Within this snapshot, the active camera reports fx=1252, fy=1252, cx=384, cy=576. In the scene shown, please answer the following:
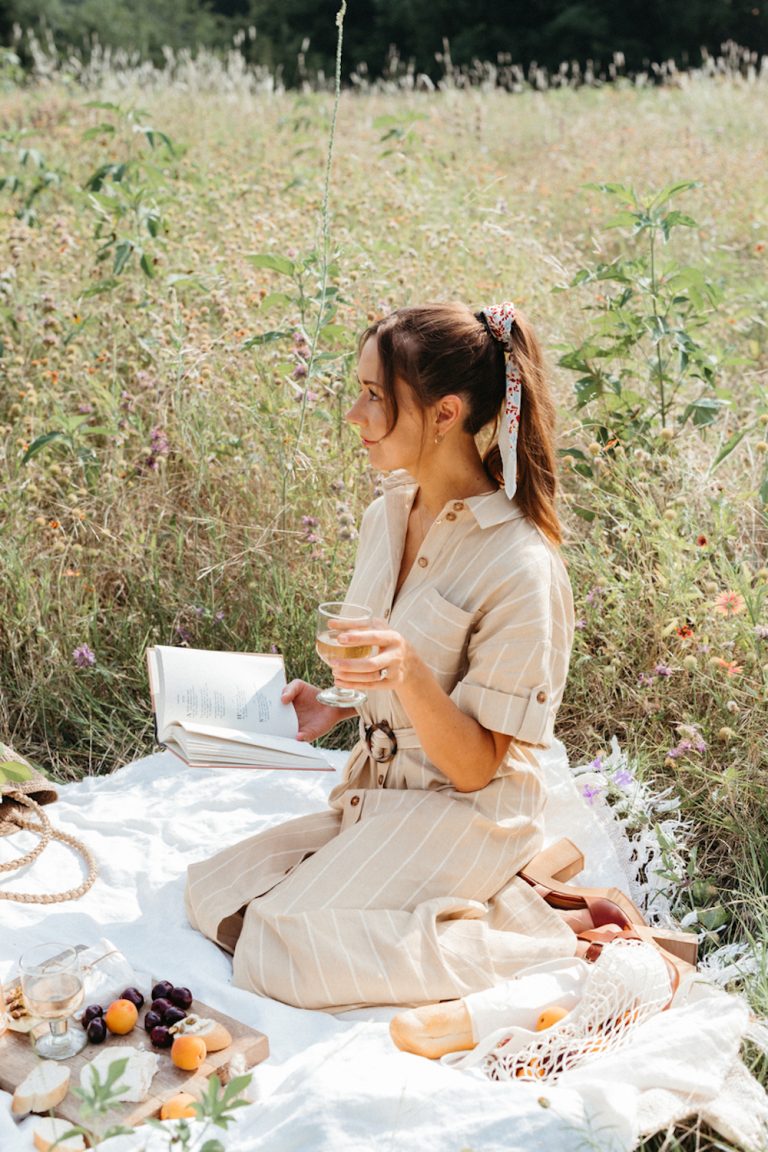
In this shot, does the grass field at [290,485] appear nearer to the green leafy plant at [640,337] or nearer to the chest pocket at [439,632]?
the green leafy plant at [640,337]

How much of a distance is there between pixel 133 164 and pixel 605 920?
389 cm

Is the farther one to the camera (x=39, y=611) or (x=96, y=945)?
(x=39, y=611)

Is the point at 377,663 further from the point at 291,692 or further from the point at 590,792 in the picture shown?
the point at 590,792

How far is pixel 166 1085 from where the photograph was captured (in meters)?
2.34

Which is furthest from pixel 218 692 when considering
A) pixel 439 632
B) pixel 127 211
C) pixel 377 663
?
pixel 127 211

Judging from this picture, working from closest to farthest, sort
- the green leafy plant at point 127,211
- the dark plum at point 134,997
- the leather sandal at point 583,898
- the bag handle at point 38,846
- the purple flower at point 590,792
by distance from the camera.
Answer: the dark plum at point 134,997, the leather sandal at point 583,898, the bag handle at point 38,846, the purple flower at point 590,792, the green leafy plant at point 127,211

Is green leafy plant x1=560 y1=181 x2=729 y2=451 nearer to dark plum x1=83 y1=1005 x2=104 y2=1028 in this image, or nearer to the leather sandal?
the leather sandal

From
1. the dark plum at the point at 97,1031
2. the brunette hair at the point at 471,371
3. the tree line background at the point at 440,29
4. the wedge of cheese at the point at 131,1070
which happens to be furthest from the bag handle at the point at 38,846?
the tree line background at the point at 440,29

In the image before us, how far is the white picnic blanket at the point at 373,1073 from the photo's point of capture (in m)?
2.14

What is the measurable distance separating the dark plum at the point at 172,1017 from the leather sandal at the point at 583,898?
0.85 meters

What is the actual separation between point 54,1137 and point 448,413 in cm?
159

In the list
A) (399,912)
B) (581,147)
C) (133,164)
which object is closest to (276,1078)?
(399,912)

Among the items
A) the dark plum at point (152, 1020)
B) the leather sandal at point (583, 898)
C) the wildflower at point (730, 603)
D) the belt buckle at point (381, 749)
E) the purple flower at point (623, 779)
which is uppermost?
the wildflower at point (730, 603)

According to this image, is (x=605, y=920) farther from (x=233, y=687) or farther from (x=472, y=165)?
(x=472, y=165)
